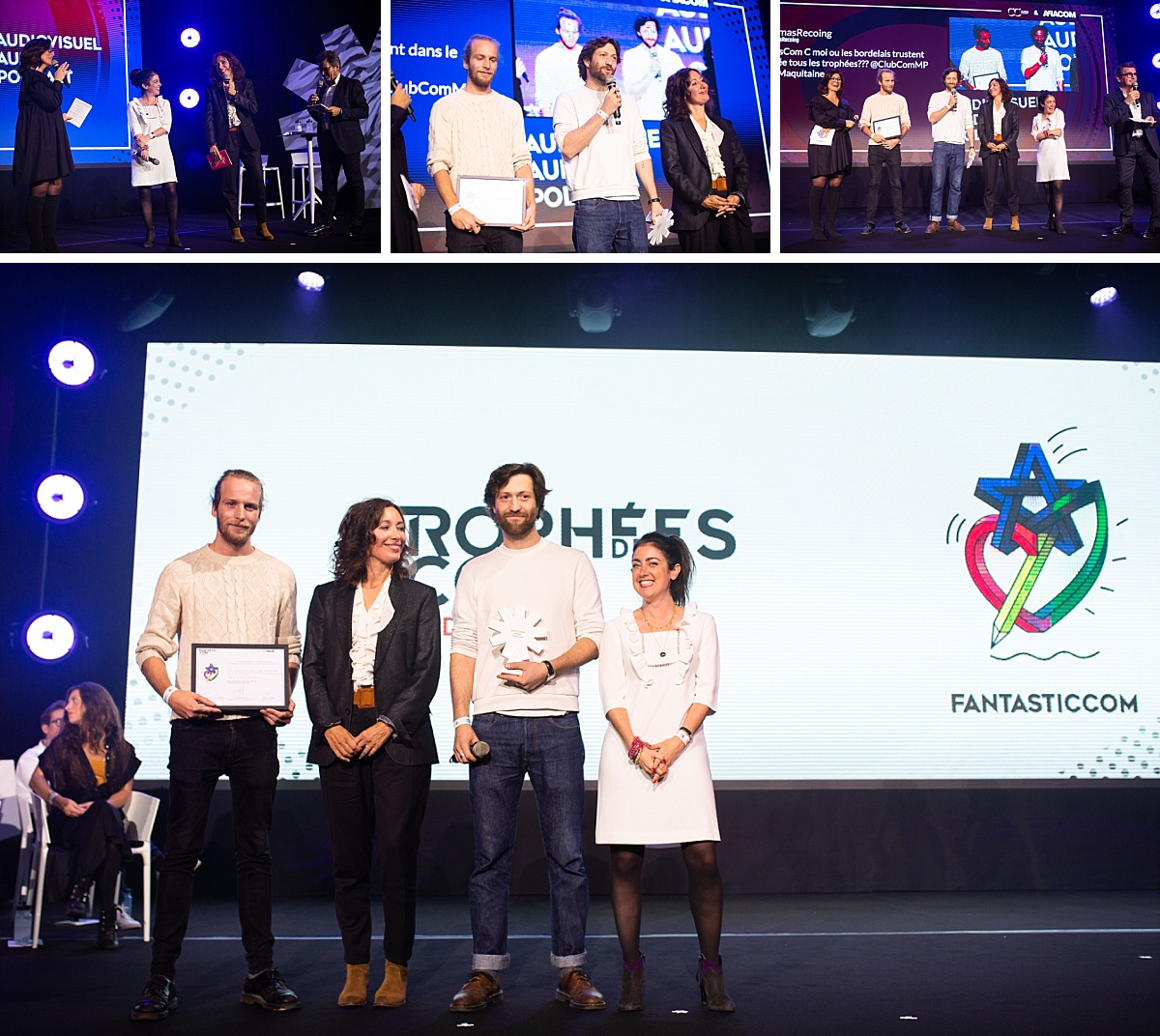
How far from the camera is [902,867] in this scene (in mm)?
5539

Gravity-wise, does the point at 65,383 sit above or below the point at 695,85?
below

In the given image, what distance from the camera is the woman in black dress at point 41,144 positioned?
5426 millimetres

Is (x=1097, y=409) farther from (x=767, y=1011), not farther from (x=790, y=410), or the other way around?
(x=767, y=1011)

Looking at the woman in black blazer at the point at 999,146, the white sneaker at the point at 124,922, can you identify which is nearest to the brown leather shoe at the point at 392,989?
the white sneaker at the point at 124,922

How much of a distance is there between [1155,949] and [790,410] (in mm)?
2578

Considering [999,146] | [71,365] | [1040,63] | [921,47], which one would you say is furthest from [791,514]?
[71,365]

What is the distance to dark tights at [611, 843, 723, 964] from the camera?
314 centimetres

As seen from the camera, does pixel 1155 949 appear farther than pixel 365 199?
No

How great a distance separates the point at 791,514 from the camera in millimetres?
5586

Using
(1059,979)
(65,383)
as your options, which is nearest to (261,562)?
(1059,979)

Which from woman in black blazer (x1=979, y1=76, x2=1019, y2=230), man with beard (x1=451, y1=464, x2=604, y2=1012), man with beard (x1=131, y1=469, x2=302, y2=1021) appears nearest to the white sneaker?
man with beard (x1=131, y1=469, x2=302, y2=1021)

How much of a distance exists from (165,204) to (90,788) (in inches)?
99.0

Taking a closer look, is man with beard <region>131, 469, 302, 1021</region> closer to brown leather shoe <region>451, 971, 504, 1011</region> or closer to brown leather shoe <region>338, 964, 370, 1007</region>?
brown leather shoe <region>338, 964, 370, 1007</region>

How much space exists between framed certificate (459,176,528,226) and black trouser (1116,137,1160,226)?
2.75m
